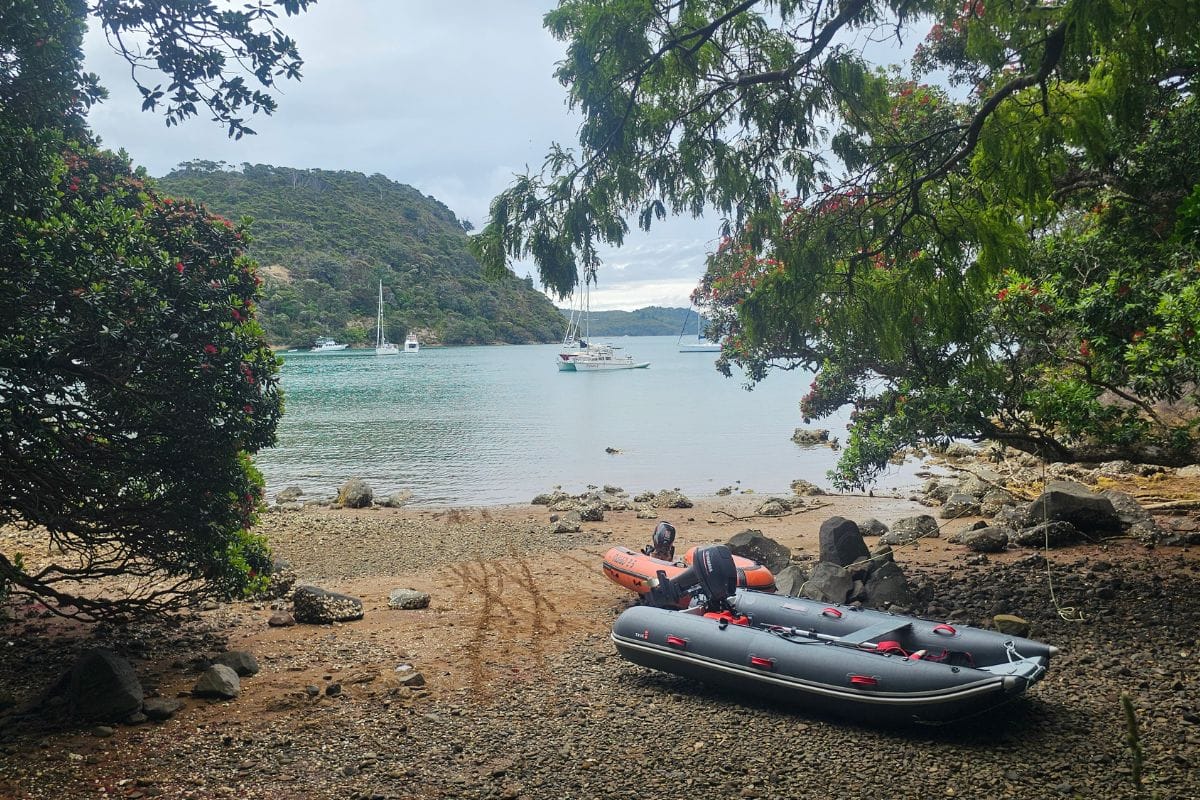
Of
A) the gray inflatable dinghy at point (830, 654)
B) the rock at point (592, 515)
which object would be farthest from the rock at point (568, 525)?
the gray inflatable dinghy at point (830, 654)

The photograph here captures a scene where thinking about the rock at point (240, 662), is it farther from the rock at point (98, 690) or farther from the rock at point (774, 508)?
the rock at point (774, 508)

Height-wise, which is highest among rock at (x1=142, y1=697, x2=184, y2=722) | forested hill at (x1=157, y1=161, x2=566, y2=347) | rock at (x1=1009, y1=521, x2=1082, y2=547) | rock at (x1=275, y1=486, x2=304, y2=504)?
forested hill at (x1=157, y1=161, x2=566, y2=347)

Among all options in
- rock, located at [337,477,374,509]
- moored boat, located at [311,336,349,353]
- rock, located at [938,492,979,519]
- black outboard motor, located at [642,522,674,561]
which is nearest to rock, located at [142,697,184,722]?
black outboard motor, located at [642,522,674,561]

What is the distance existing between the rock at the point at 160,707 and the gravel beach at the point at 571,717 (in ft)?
0.26

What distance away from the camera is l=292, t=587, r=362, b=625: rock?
28.4 feet

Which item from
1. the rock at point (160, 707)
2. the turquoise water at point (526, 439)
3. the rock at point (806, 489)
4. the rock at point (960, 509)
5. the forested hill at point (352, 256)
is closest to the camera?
the rock at point (160, 707)

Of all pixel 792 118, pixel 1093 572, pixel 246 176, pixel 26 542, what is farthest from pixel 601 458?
pixel 246 176

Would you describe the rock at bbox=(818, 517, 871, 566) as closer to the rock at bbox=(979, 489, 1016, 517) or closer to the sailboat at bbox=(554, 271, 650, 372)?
the rock at bbox=(979, 489, 1016, 517)

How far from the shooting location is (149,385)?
6.25 metres

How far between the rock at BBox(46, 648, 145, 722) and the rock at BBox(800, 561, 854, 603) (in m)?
6.57

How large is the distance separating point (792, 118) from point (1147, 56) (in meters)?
2.54

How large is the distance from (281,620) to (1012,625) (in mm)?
7472

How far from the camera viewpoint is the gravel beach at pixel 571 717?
4.85 m

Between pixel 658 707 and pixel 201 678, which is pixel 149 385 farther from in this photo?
pixel 658 707
